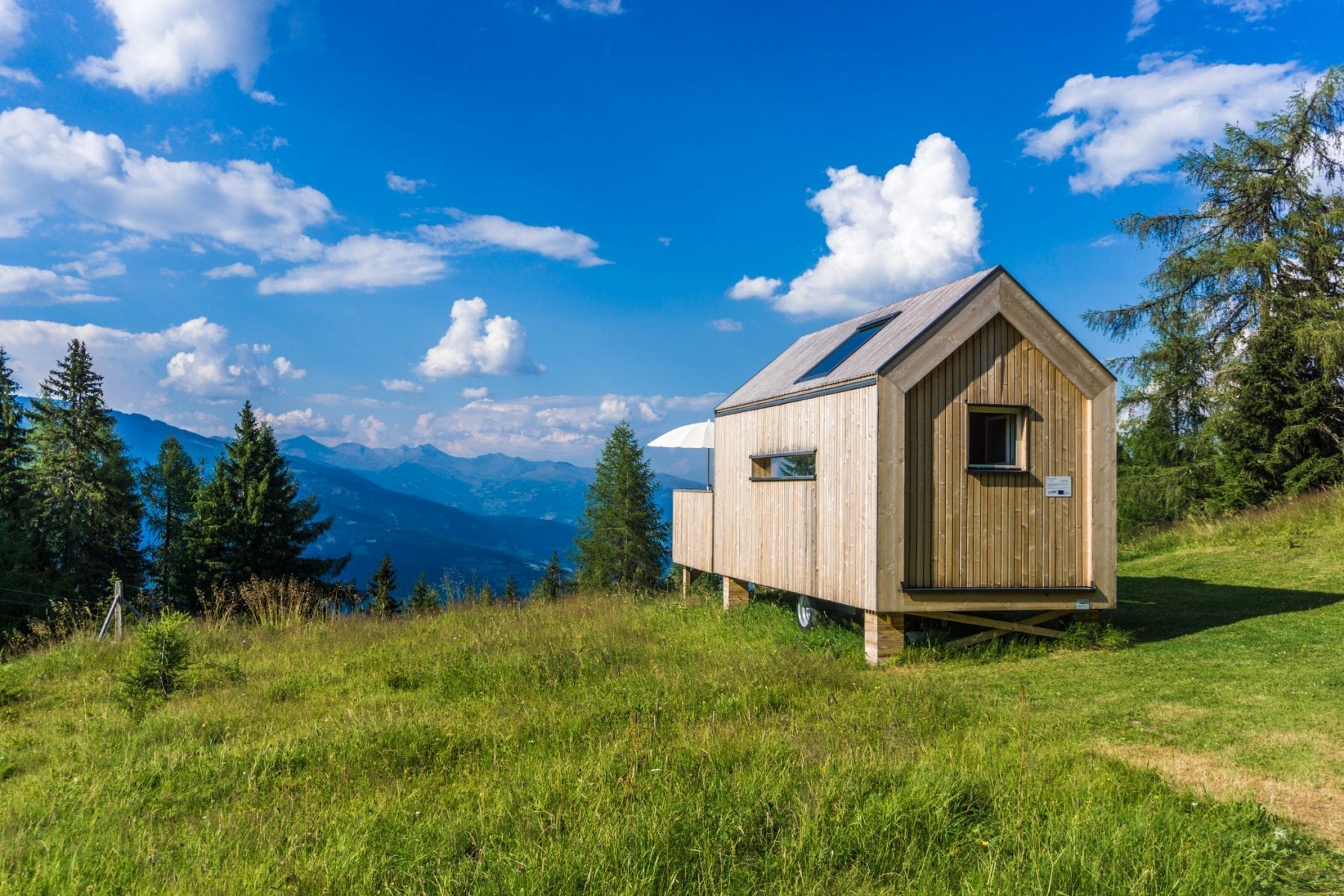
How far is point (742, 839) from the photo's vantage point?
171 inches

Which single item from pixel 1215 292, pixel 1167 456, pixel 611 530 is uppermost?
pixel 1215 292

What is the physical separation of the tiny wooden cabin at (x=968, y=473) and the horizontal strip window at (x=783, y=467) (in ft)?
1.29

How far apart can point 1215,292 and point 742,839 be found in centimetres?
2587

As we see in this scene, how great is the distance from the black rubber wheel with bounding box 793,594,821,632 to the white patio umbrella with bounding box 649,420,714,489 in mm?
4525

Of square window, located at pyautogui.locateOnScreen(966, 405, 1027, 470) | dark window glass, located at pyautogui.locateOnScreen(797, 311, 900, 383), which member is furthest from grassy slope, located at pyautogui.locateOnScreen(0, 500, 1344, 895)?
dark window glass, located at pyautogui.locateOnScreen(797, 311, 900, 383)

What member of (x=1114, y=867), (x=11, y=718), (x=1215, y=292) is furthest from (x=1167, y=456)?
(x=11, y=718)

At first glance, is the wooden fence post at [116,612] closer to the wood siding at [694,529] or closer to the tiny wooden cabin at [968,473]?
the wood siding at [694,529]

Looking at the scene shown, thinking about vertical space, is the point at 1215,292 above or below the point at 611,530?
above

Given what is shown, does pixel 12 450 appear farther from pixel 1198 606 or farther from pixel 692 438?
pixel 1198 606

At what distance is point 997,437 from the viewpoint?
35.5ft

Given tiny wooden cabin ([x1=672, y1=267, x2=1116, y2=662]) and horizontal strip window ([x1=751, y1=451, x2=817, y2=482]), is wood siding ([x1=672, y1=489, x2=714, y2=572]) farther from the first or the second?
tiny wooden cabin ([x1=672, y1=267, x2=1116, y2=662])

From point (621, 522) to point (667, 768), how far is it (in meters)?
40.9

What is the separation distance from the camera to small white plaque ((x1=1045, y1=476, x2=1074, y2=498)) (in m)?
10.5

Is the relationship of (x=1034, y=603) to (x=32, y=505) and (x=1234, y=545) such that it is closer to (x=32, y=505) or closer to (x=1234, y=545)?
(x=1234, y=545)
